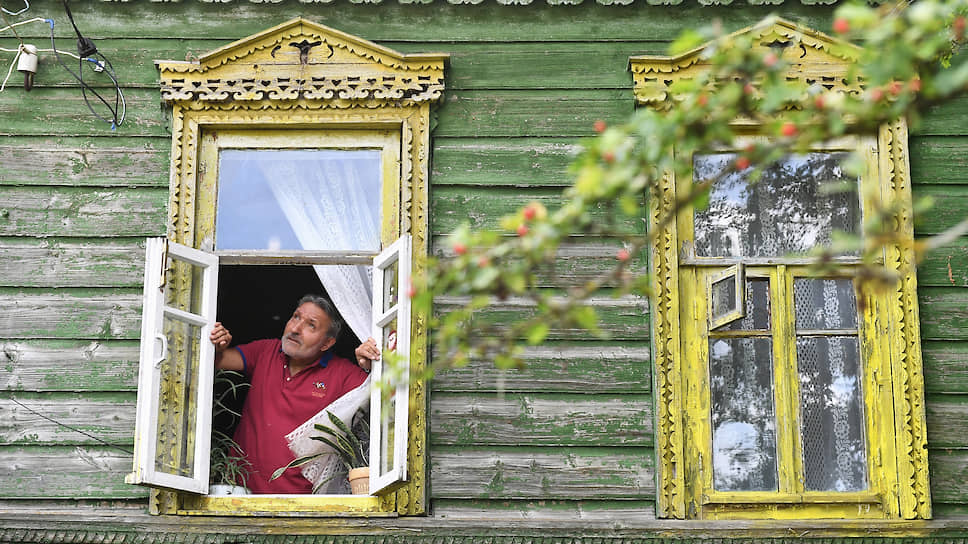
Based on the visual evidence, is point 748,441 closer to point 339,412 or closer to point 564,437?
point 564,437

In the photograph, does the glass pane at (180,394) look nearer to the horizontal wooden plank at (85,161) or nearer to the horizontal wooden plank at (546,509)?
the horizontal wooden plank at (85,161)

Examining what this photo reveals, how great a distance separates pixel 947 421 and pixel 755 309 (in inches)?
33.7

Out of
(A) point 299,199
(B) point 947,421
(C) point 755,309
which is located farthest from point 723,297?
(A) point 299,199

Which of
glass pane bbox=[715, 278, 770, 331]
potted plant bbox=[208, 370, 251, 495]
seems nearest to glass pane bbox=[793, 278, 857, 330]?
glass pane bbox=[715, 278, 770, 331]

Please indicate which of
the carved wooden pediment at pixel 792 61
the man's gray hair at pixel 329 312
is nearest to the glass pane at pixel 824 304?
the carved wooden pediment at pixel 792 61

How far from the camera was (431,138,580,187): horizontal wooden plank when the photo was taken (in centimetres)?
532

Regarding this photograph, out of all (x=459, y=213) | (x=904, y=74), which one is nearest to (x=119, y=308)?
(x=459, y=213)

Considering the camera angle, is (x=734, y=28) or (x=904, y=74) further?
(x=734, y=28)

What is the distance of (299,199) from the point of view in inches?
214

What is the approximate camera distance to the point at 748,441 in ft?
16.7

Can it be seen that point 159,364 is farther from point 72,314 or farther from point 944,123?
point 944,123

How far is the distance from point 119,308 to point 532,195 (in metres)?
1.74

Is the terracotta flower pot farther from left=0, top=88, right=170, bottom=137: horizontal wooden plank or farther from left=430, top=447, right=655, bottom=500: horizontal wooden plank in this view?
left=0, top=88, right=170, bottom=137: horizontal wooden plank

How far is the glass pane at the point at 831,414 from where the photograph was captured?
5.02 m
